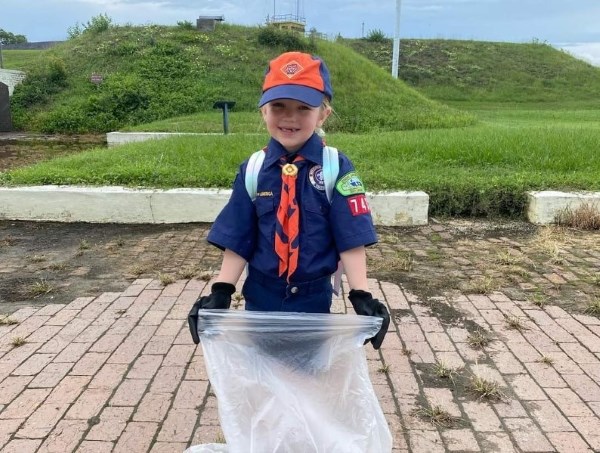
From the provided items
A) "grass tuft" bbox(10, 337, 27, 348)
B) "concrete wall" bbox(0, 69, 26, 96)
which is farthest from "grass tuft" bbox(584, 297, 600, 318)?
"concrete wall" bbox(0, 69, 26, 96)

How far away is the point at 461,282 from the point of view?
14.8 feet

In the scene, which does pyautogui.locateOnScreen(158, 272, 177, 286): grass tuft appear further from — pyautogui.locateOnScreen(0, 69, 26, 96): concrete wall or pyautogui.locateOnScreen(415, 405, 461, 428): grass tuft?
pyautogui.locateOnScreen(0, 69, 26, 96): concrete wall

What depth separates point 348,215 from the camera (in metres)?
2.02

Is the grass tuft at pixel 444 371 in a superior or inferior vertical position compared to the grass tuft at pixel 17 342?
superior

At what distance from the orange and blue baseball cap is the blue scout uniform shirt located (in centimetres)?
18

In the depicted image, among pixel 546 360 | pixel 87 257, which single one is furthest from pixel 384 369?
pixel 87 257

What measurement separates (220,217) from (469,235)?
4181 millimetres

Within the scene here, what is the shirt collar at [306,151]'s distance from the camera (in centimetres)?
203

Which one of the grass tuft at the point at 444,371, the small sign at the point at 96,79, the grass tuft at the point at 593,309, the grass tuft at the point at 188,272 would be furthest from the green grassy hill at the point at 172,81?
the grass tuft at the point at 444,371

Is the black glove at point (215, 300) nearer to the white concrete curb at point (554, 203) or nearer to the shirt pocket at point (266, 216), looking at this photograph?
the shirt pocket at point (266, 216)

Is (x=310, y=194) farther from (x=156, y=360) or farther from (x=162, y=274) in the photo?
(x=162, y=274)

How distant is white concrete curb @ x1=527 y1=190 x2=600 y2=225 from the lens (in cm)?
610

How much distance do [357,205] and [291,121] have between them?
1.21ft

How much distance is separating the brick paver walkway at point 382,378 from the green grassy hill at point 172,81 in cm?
Answer: 1299
